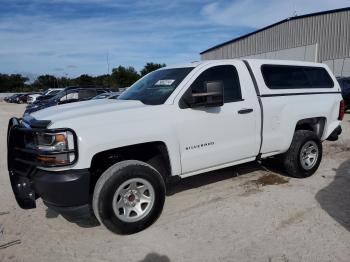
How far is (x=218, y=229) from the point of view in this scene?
13.6ft

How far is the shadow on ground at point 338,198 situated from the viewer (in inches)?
173

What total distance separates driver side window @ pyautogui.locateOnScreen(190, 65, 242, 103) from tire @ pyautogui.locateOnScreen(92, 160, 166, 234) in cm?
146

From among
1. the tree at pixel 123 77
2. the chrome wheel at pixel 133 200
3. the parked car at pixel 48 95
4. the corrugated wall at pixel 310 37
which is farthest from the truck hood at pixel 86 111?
the tree at pixel 123 77

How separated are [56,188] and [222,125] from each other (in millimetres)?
2248

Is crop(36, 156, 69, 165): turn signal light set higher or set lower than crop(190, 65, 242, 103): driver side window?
lower

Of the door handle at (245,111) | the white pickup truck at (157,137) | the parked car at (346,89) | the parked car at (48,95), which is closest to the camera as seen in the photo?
the white pickup truck at (157,137)

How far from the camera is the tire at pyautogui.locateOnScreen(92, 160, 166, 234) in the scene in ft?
12.7

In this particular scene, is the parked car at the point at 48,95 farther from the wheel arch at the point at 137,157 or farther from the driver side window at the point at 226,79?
the wheel arch at the point at 137,157

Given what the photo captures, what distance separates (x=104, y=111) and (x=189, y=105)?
1.05 m

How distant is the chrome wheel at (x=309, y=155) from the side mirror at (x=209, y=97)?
2203 millimetres

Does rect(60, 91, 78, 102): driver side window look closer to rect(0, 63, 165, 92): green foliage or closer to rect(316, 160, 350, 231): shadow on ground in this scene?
rect(316, 160, 350, 231): shadow on ground

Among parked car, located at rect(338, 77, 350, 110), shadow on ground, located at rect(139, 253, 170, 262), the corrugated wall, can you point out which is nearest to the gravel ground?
shadow on ground, located at rect(139, 253, 170, 262)

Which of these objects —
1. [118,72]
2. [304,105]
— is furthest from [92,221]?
[118,72]

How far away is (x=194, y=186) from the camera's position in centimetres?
575
